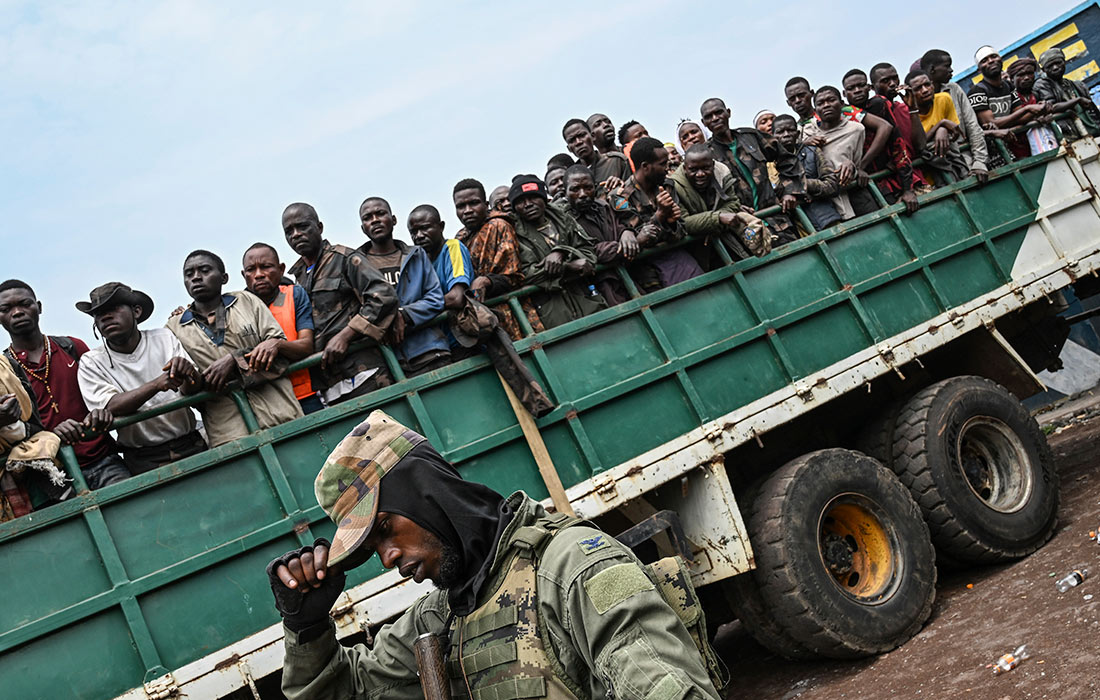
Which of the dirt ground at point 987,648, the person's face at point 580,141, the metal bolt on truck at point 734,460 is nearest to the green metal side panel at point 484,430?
the metal bolt on truck at point 734,460

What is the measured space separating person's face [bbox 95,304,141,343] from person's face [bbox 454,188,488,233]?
2010 mm

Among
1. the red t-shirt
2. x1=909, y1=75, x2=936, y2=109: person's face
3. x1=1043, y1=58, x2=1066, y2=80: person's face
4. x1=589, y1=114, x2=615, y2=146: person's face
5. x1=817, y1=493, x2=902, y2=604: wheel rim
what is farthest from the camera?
x1=1043, y1=58, x2=1066, y2=80: person's face

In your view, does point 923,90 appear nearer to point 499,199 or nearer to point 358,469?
point 499,199

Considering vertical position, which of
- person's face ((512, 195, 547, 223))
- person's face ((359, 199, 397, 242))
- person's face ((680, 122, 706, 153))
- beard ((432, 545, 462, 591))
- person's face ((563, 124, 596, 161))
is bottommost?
beard ((432, 545, 462, 591))

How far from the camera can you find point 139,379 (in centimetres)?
395

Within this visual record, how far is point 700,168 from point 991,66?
4.45m

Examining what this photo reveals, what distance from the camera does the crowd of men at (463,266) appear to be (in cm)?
382

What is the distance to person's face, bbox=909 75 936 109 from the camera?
757 cm

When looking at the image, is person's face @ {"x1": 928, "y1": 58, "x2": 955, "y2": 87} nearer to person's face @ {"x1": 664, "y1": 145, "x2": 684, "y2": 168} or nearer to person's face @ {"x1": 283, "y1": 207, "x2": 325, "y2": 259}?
person's face @ {"x1": 664, "y1": 145, "x2": 684, "y2": 168}

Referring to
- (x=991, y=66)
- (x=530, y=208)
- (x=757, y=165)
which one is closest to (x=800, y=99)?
(x=757, y=165)

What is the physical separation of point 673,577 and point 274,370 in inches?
90.6

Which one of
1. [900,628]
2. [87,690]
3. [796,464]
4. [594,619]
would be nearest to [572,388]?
[796,464]

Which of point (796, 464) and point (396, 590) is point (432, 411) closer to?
point (396, 590)

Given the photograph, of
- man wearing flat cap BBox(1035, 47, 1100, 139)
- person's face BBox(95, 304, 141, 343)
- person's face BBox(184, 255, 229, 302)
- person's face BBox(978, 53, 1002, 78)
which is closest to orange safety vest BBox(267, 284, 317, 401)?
person's face BBox(184, 255, 229, 302)
